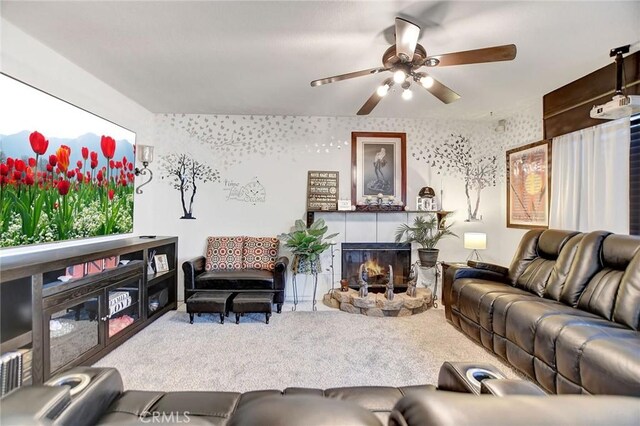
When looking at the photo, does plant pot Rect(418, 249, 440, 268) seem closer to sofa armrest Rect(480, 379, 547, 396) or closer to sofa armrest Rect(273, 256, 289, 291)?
sofa armrest Rect(273, 256, 289, 291)

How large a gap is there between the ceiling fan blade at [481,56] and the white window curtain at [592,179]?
1.89 metres

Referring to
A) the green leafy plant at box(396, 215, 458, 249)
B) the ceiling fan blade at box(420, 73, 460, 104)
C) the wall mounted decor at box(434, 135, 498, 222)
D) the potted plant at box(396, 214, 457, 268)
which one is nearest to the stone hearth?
the potted plant at box(396, 214, 457, 268)

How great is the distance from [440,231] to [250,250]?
284cm

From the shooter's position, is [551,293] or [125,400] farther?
[551,293]

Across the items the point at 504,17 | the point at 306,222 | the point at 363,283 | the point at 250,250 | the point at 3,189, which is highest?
the point at 504,17

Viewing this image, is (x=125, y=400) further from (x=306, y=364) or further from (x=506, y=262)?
(x=506, y=262)

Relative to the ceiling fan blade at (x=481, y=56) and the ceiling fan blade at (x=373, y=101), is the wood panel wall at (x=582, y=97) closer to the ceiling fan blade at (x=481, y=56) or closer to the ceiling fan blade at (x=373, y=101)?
the ceiling fan blade at (x=481, y=56)

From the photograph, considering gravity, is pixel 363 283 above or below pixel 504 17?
below

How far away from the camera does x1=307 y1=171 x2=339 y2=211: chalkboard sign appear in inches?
177

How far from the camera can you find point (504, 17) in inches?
85.6

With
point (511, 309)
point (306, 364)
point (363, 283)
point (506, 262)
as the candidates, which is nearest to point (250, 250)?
point (363, 283)

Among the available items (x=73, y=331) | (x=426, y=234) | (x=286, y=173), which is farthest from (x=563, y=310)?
(x=73, y=331)

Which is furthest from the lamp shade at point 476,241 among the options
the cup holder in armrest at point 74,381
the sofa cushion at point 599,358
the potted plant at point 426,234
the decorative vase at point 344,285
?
the cup holder in armrest at point 74,381

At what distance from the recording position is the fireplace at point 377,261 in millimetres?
4527
